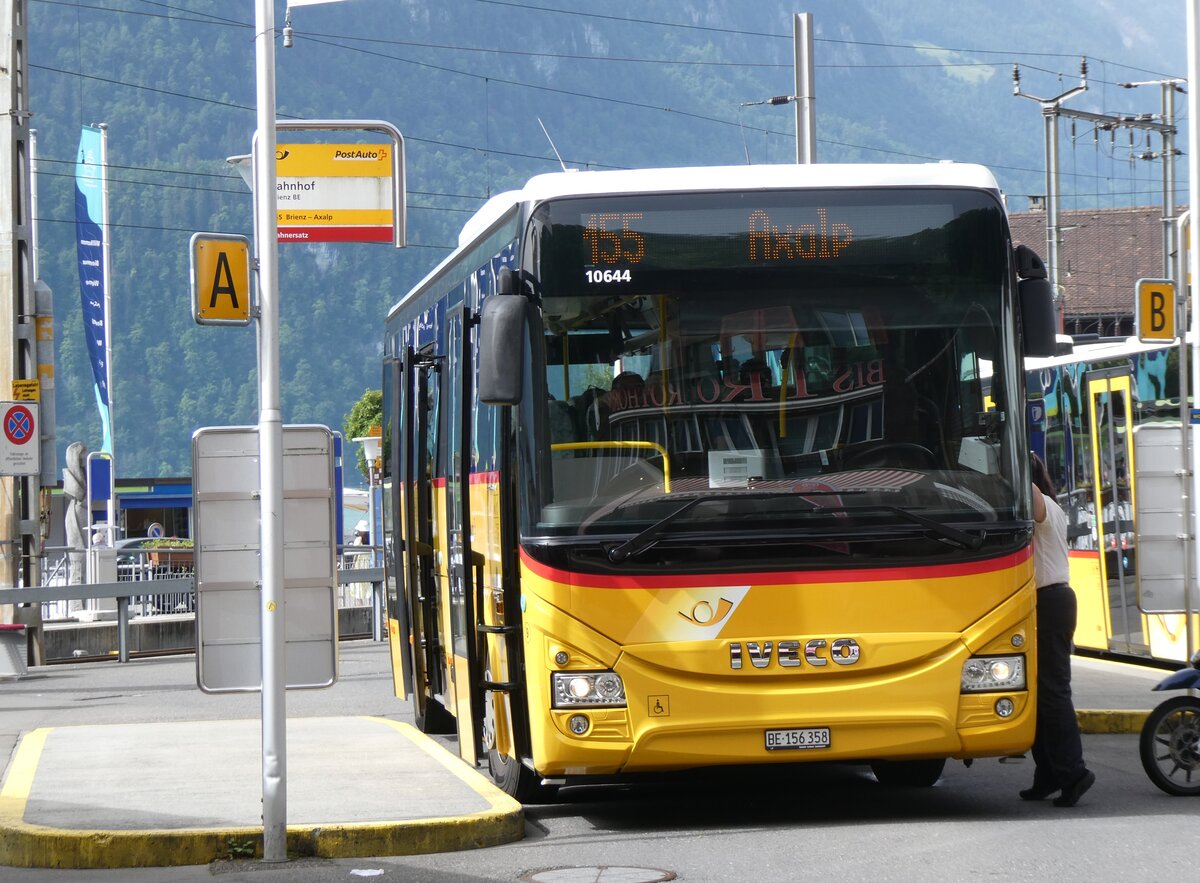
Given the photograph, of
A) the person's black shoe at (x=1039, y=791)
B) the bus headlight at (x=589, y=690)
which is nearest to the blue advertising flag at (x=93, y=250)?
the person's black shoe at (x=1039, y=791)

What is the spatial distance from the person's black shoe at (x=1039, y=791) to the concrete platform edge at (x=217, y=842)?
9.36ft

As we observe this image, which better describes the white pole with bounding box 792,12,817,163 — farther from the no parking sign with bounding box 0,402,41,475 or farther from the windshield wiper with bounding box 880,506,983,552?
the windshield wiper with bounding box 880,506,983,552

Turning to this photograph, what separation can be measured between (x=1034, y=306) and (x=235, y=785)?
16.0 ft

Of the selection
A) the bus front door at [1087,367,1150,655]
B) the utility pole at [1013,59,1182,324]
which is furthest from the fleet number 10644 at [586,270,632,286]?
the utility pole at [1013,59,1182,324]

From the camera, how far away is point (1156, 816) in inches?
373

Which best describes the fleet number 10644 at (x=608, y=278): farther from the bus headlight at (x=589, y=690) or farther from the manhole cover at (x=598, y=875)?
the manhole cover at (x=598, y=875)

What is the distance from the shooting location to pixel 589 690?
9.09 meters

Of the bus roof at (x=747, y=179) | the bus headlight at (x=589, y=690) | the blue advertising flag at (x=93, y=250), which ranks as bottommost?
the bus headlight at (x=589, y=690)

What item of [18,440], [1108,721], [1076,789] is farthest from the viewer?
[18,440]

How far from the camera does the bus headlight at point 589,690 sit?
29.8ft

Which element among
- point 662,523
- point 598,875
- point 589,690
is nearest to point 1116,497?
point 662,523

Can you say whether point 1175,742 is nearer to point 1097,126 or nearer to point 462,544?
point 462,544

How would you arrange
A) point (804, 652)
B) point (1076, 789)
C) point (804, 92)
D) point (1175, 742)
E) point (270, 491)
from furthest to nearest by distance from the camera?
point (804, 92) < point (1175, 742) < point (1076, 789) < point (804, 652) < point (270, 491)

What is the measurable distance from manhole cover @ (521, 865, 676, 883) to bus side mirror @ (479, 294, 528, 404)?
211 cm
